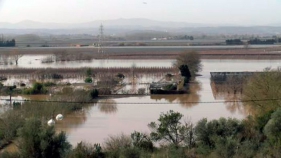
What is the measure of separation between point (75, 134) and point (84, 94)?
2.60 m

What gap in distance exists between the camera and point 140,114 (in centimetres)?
888

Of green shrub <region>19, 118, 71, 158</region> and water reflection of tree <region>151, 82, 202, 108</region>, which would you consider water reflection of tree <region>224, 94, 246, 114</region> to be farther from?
green shrub <region>19, 118, 71, 158</region>

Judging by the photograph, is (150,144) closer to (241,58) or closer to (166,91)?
(166,91)

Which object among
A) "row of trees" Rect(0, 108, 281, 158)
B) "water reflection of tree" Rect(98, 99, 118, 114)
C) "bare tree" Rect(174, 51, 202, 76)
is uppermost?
"bare tree" Rect(174, 51, 202, 76)

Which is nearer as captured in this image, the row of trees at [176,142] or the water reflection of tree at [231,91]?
the row of trees at [176,142]

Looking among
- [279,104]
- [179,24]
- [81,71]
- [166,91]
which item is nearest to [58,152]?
[279,104]

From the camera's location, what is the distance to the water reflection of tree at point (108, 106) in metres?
9.36

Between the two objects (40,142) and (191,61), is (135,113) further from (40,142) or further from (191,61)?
(191,61)

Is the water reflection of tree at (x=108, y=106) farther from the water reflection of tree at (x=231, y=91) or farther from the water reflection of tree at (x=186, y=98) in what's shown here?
the water reflection of tree at (x=231, y=91)

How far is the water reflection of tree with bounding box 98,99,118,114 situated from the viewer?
9.36 metres

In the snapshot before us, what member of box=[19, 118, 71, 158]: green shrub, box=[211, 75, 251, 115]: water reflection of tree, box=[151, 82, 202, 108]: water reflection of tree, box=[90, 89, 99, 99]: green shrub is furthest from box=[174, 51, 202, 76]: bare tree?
box=[19, 118, 71, 158]: green shrub

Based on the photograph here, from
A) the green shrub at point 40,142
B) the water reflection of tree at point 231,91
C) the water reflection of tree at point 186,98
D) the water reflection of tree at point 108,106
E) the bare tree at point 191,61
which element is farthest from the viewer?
the bare tree at point 191,61

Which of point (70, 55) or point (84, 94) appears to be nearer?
point (84, 94)

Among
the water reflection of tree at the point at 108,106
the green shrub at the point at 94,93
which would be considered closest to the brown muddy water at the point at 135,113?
the water reflection of tree at the point at 108,106
